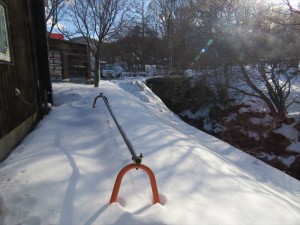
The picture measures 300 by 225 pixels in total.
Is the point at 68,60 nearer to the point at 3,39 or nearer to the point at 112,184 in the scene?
the point at 3,39

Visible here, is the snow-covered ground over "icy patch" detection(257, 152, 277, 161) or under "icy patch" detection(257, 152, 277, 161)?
over

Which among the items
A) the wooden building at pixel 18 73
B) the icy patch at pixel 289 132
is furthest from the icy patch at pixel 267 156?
the wooden building at pixel 18 73

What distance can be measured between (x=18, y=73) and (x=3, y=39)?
1.01 m

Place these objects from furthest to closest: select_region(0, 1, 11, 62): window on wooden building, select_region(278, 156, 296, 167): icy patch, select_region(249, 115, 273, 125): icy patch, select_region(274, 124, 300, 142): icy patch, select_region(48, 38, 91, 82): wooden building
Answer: select_region(48, 38, 91, 82): wooden building → select_region(249, 115, 273, 125): icy patch → select_region(274, 124, 300, 142): icy patch → select_region(278, 156, 296, 167): icy patch → select_region(0, 1, 11, 62): window on wooden building

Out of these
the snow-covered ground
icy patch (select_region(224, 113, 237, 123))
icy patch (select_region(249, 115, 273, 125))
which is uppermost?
the snow-covered ground

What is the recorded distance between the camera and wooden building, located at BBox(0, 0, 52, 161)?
474 cm

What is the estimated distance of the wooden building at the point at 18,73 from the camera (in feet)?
15.6

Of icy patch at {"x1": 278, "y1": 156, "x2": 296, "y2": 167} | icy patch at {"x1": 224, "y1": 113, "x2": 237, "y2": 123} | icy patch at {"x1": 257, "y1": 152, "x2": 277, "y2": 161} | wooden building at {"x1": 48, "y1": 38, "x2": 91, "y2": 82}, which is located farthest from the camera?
icy patch at {"x1": 224, "y1": 113, "x2": 237, "y2": 123}

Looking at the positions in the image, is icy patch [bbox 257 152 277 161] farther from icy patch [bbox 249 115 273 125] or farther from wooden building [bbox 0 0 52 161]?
wooden building [bbox 0 0 52 161]

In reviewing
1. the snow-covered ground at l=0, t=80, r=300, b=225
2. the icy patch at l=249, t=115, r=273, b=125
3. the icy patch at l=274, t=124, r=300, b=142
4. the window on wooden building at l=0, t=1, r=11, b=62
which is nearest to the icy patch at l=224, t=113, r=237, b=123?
the icy patch at l=249, t=115, r=273, b=125

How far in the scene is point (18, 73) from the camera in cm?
570

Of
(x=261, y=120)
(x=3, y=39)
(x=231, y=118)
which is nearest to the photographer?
(x=3, y=39)

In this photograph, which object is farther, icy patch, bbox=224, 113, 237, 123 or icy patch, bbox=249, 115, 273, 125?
icy patch, bbox=224, 113, 237, 123

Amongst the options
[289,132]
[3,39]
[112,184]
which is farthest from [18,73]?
[289,132]
